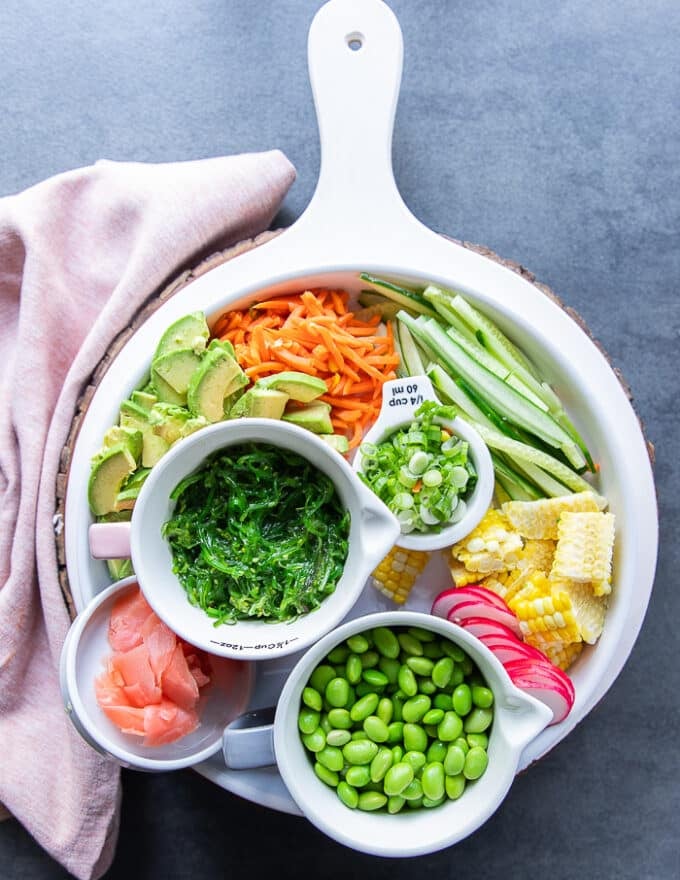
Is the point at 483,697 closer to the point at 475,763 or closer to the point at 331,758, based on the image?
the point at 475,763

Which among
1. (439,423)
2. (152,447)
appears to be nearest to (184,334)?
(152,447)

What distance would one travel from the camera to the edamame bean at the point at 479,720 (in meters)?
2.10

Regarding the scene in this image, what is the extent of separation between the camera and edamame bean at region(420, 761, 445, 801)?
206cm

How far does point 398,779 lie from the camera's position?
2047 mm

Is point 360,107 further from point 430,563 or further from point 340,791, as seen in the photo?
point 340,791

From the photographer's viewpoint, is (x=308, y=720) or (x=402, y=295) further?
(x=402, y=295)

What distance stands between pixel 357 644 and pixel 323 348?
0.81 m

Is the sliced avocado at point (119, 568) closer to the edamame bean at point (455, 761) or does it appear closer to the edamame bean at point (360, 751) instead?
the edamame bean at point (360, 751)

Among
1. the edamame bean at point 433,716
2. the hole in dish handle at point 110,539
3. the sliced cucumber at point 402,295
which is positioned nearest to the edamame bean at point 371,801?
the edamame bean at point 433,716

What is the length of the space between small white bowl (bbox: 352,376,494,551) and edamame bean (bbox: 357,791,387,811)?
1.99 feet

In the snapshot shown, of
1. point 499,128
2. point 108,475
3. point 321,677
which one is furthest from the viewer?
point 499,128

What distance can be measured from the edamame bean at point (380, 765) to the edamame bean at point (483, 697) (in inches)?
9.8

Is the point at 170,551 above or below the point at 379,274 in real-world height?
below

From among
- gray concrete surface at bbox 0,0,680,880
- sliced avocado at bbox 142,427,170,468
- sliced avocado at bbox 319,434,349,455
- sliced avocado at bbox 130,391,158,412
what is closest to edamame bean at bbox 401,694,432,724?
sliced avocado at bbox 319,434,349,455
